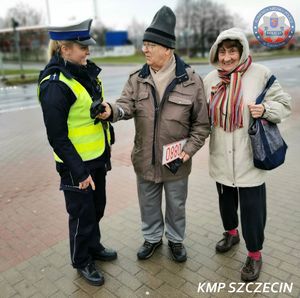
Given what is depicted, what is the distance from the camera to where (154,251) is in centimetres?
340

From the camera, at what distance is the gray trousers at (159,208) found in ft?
10.4

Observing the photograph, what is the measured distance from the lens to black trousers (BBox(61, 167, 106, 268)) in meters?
2.81

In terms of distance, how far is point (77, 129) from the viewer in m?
2.71

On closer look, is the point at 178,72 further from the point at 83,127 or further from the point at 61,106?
the point at 61,106

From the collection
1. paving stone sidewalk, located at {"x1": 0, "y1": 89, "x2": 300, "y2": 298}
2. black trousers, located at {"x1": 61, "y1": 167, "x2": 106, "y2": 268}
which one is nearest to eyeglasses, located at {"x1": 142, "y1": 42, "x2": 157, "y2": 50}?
black trousers, located at {"x1": 61, "y1": 167, "x2": 106, "y2": 268}

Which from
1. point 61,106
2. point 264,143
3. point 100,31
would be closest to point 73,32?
point 61,106

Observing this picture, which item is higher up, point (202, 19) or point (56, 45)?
point (56, 45)

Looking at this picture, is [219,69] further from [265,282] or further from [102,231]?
[102,231]

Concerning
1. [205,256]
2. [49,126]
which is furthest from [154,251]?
[49,126]

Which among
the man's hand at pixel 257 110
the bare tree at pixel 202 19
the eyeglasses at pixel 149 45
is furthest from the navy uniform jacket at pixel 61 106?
the bare tree at pixel 202 19

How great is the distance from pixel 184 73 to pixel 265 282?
1.79m

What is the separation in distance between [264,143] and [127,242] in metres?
1.70

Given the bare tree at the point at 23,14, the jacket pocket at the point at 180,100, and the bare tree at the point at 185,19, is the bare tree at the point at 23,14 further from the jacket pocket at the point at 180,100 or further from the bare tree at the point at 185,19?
the jacket pocket at the point at 180,100

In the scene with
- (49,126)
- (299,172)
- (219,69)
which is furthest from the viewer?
(299,172)
